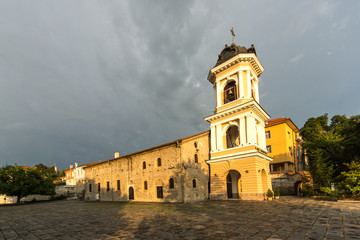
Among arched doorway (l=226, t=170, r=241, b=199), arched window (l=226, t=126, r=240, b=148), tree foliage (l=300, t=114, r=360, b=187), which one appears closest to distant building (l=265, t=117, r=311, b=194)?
tree foliage (l=300, t=114, r=360, b=187)

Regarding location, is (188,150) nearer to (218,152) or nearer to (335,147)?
(218,152)

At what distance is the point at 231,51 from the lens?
871 inches

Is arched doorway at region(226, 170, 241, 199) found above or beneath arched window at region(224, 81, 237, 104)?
beneath

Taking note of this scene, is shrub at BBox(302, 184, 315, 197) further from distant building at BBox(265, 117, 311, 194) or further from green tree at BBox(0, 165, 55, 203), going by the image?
green tree at BBox(0, 165, 55, 203)

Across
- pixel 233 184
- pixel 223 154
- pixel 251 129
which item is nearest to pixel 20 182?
pixel 223 154

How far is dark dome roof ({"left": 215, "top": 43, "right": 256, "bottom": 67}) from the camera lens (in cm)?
2159

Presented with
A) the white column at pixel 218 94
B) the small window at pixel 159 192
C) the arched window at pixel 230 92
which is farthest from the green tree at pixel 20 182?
the arched window at pixel 230 92

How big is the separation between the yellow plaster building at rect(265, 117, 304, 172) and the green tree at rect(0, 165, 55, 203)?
39.9m

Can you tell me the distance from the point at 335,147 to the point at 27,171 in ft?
156

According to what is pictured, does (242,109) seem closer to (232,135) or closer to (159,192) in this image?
(232,135)

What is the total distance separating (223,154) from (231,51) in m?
11.8

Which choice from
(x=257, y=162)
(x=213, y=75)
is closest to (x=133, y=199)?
(x=257, y=162)

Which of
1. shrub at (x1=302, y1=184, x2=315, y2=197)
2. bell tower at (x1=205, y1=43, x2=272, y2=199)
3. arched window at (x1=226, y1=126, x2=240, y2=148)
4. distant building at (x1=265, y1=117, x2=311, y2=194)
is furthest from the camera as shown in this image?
distant building at (x1=265, y1=117, x2=311, y2=194)

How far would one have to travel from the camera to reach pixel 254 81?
22.5 metres
